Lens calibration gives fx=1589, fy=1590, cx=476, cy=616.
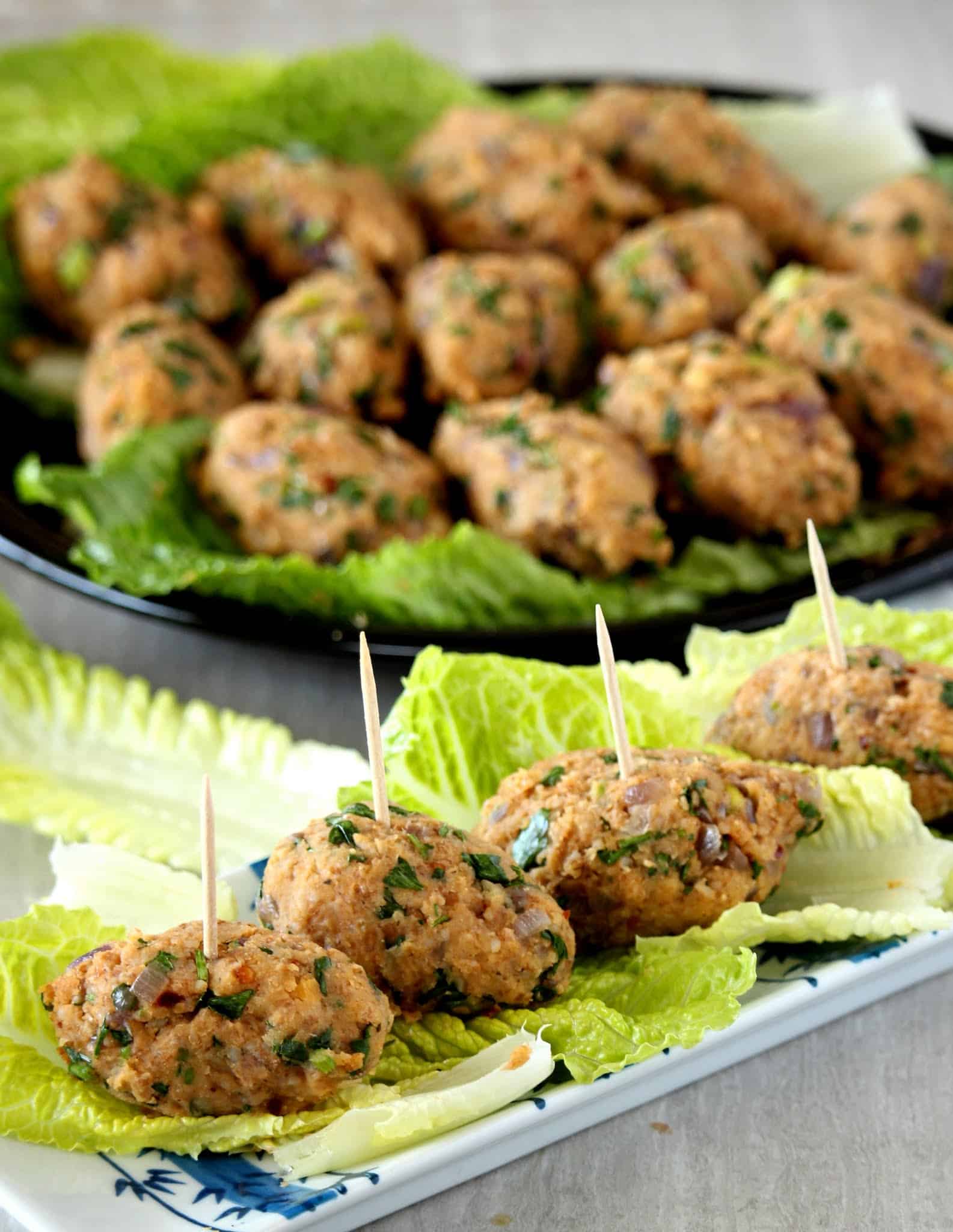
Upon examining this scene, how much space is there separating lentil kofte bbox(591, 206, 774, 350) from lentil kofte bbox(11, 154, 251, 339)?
1193mm

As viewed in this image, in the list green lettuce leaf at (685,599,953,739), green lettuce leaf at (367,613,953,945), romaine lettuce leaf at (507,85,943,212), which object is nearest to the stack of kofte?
romaine lettuce leaf at (507,85,943,212)

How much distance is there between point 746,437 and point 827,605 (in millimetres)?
1194

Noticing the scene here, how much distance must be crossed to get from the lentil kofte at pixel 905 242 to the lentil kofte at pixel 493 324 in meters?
0.97

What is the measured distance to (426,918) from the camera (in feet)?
8.12

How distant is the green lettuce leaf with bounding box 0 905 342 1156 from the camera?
231 centimetres

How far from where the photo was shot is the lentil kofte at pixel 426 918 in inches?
97.4

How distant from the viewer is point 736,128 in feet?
17.6

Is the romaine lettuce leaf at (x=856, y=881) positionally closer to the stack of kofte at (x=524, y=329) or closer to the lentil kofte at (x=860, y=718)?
the lentil kofte at (x=860, y=718)

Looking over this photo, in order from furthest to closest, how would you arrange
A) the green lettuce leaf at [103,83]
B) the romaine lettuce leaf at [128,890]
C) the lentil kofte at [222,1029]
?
1. the green lettuce leaf at [103,83]
2. the romaine lettuce leaf at [128,890]
3. the lentil kofte at [222,1029]

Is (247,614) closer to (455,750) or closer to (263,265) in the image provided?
(455,750)

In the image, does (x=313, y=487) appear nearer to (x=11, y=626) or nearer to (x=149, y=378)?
(x=149, y=378)

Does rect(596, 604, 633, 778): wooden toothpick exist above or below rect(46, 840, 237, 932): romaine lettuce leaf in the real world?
A: above

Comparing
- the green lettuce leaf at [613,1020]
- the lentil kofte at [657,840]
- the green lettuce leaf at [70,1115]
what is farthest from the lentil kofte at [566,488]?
the green lettuce leaf at [70,1115]

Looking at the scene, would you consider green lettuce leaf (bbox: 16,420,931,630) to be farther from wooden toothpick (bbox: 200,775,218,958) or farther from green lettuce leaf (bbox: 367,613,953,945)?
wooden toothpick (bbox: 200,775,218,958)
